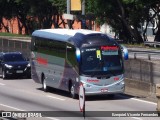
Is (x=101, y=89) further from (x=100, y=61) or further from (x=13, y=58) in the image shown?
(x=13, y=58)

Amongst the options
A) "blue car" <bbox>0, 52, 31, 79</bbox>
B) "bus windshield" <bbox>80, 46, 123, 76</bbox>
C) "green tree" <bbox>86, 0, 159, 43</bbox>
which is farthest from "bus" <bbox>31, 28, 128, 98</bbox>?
"green tree" <bbox>86, 0, 159, 43</bbox>

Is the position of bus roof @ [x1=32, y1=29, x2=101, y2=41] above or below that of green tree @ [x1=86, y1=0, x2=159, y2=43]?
above

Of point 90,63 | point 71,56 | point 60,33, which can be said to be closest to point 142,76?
point 90,63

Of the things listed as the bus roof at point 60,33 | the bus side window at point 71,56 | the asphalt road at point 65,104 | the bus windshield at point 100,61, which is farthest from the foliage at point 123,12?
the bus windshield at point 100,61

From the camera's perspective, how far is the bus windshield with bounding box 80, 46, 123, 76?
29.6 m

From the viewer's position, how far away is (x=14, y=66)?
41688 mm

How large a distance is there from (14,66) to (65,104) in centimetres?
1374

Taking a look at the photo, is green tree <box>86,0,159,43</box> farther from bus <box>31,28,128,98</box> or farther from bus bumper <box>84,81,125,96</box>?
bus bumper <box>84,81,125,96</box>

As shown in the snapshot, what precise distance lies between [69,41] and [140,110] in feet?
21.1

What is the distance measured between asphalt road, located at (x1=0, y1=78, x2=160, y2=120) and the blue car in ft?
17.7

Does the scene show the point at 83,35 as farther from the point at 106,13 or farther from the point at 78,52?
the point at 106,13

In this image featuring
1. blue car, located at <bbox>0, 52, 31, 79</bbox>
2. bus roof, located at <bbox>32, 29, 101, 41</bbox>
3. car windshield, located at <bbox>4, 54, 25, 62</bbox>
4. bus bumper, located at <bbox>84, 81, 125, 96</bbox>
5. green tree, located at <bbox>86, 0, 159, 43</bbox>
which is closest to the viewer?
bus bumper, located at <bbox>84, 81, 125, 96</bbox>

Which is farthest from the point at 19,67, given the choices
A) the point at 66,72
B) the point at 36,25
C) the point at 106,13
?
the point at 36,25

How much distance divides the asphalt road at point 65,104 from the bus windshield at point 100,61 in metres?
1.33
